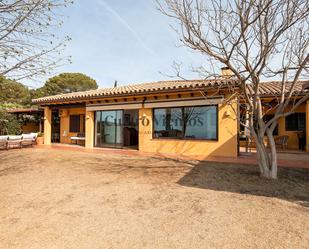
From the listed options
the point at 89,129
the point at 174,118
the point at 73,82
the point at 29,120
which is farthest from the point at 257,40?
the point at 73,82

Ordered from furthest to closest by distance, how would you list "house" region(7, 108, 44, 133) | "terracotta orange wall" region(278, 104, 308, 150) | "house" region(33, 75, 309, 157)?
1. "house" region(7, 108, 44, 133)
2. "terracotta orange wall" region(278, 104, 308, 150)
3. "house" region(33, 75, 309, 157)

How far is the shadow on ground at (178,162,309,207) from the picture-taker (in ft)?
19.0

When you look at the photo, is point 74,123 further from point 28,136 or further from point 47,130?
point 28,136

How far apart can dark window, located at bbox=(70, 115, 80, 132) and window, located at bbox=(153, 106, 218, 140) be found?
7.87m

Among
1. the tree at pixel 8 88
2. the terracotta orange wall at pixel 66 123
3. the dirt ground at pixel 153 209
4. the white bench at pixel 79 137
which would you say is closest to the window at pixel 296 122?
the dirt ground at pixel 153 209

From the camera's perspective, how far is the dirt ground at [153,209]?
3.55 meters

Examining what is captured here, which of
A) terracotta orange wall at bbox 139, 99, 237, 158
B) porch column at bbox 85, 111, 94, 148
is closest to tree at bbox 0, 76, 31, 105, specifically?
terracotta orange wall at bbox 139, 99, 237, 158

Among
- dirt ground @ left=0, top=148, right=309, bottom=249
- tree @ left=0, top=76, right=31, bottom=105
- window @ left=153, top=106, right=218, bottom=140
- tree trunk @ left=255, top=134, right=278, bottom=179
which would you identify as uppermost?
tree @ left=0, top=76, right=31, bottom=105

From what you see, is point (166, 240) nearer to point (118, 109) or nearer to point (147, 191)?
point (147, 191)

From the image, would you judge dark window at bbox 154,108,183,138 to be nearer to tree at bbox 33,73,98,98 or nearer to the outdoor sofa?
the outdoor sofa

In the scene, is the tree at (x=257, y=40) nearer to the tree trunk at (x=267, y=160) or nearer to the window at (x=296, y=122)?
the tree trunk at (x=267, y=160)

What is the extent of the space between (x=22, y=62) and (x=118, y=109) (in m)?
9.67

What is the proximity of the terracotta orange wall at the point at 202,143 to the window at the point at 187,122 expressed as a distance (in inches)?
11.5

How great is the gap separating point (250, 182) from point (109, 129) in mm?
10477
